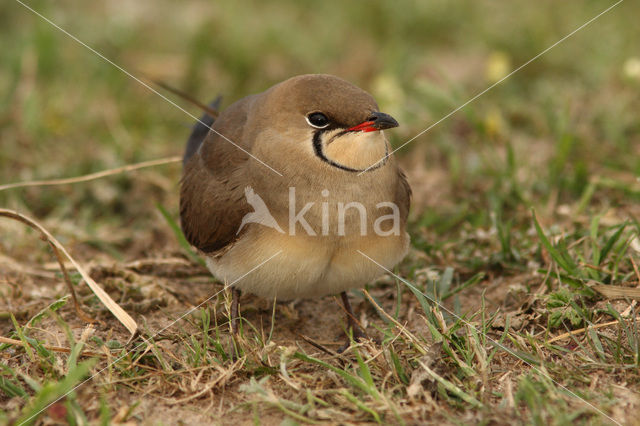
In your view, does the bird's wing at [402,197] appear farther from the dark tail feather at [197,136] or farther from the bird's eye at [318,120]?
the dark tail feather at [197,136]

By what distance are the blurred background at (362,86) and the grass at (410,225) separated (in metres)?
0.02

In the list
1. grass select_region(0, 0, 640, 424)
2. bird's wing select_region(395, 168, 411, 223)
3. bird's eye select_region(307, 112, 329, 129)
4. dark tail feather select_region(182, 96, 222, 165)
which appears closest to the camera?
grass select_region(0, 0, 640, 424)

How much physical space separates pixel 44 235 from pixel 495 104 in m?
3.87

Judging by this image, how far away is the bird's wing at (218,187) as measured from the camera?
355 cm

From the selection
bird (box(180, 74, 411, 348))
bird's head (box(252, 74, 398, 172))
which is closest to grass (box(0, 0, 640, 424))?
bird (box(180, 74, 411, 348))

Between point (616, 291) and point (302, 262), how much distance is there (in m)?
1.41

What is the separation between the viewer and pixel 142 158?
5.55 m

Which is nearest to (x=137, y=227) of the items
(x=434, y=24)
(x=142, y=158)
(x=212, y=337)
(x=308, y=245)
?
(x=142, y=158)

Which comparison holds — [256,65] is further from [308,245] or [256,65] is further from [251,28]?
[308,245]

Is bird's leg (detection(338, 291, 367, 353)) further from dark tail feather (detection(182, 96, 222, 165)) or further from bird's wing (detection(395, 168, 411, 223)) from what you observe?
dark tail feather (detection(182, 96, 222, 165))

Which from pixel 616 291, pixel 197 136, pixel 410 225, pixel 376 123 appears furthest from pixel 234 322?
pixel 616 291

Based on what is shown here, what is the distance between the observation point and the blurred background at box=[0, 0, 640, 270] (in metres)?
4.87

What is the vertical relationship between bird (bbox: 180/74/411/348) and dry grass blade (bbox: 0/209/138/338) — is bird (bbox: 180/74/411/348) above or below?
above

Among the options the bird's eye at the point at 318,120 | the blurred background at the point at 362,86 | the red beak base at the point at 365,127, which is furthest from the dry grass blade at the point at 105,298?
the red beak base at the point at 365,127
